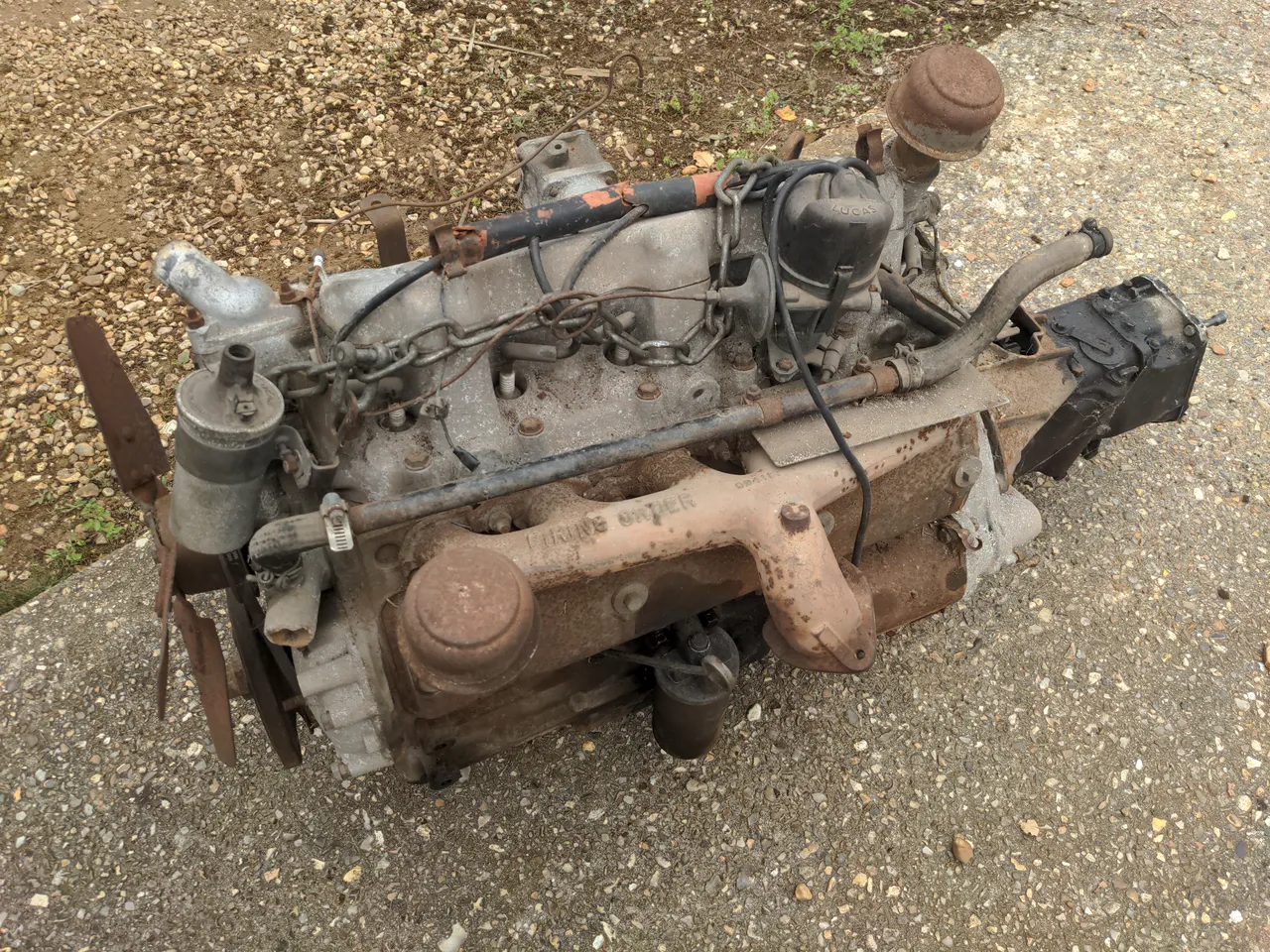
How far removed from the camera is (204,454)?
1904 mm

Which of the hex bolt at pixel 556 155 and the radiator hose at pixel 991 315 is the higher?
the hex bolt at pixel 556 155

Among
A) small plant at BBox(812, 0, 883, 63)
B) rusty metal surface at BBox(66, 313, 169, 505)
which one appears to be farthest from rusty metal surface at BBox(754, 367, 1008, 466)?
small plant at BBox(812, 0, 883, 63)

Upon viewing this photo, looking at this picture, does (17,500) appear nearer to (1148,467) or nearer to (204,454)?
(204,454)

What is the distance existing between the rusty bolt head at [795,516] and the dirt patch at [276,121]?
257cm

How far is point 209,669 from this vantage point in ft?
7.40

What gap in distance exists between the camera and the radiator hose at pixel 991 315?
8.04 ft

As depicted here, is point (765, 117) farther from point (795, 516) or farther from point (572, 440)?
point (795, 516)

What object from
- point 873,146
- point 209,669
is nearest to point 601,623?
point 209,669

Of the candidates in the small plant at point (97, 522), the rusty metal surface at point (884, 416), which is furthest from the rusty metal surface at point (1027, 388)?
the small plant at point (97, 522)

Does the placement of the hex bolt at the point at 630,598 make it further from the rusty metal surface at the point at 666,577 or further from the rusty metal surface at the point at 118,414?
the rusty metal surface at the point at 118,414

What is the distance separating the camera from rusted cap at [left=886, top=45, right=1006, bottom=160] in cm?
236

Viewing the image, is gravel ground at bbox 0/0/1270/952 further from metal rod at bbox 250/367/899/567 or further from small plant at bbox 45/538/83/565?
metal rod at bbox 250/367/899/567

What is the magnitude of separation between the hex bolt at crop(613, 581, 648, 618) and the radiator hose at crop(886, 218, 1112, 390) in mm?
856

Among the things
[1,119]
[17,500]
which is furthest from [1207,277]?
[1,119]
